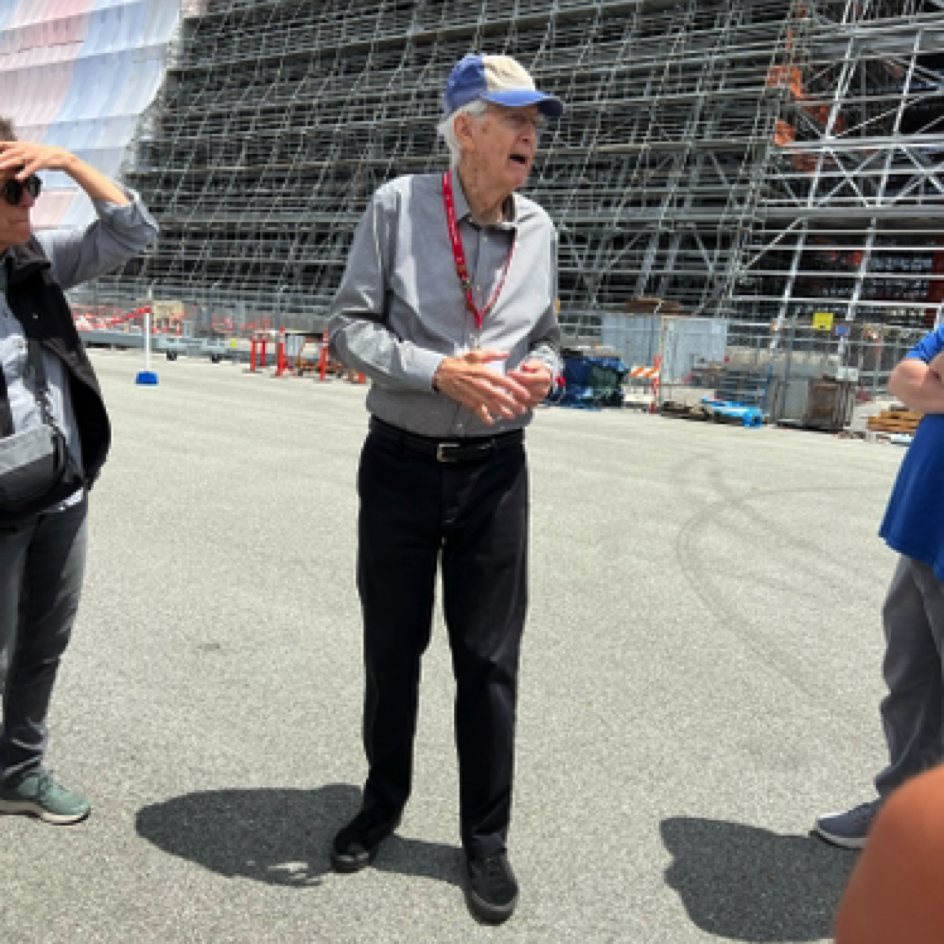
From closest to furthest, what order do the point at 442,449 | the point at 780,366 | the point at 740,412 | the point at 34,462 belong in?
the point at 34,462
the point at 442,449
the point at 740,412
the point at 780,366

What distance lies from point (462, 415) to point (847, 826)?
184 centimetres

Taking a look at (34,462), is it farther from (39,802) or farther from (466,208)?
(466,208)

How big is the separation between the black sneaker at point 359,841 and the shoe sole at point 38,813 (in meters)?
0.80

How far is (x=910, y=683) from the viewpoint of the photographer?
2.60 metres

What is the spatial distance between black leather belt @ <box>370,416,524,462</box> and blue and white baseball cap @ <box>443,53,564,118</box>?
0.88m

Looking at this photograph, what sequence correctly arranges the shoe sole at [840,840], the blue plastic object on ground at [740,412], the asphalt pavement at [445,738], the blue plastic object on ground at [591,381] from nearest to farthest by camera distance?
1. the asphalt pavement at [445,738]
2. the shoe sole at [840,840]
3. the blue plastic object on ground at [740,412]
4. the blue plastic object on ground at [591,381]

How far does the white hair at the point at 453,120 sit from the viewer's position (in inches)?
88.4

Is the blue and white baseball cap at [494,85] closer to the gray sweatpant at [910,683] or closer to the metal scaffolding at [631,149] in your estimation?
the gray sweatpant at [910,683]

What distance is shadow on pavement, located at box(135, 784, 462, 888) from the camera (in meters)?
2.48

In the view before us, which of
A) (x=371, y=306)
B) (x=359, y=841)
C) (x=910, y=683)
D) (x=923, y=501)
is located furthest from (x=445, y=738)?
(x=923, y=501)

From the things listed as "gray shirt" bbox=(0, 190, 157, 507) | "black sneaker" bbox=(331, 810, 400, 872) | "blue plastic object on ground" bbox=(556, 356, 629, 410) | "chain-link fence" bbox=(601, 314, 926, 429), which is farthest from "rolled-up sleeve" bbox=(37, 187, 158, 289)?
"blue plastic object on ground" bbox=(556, 356, 629, 410)

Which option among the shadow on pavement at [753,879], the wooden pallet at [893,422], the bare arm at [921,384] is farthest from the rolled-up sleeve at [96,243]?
the wooden pallet at [893,422]

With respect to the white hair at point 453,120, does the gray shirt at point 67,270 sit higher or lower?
lower

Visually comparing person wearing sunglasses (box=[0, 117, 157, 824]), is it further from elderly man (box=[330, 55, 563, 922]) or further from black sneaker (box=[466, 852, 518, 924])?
black sneaker (box=[466, 852, 518, 924])
